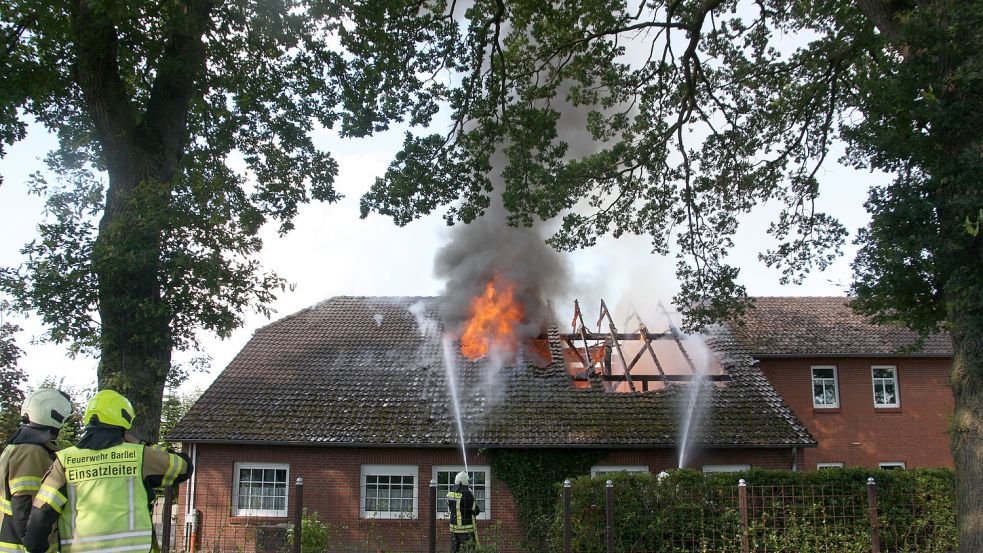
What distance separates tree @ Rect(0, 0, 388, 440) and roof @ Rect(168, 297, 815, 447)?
6.02 m

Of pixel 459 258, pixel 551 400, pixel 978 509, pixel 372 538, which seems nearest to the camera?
pixel 978 509

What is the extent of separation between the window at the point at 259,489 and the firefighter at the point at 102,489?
13.2 m

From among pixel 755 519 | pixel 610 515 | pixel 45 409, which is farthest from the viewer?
pixel 755 519

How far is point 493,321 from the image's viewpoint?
64.8 feet

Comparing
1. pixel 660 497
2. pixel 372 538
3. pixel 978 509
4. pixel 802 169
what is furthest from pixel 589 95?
pixel 372 538

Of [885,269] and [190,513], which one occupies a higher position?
[885,269]

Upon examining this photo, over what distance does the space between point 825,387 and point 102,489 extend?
21.9 metres

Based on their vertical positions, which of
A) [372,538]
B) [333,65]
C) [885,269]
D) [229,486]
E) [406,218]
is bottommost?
[372,538]

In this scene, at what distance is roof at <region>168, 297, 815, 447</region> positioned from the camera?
1672cm

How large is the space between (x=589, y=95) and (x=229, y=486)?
11925 millimetres

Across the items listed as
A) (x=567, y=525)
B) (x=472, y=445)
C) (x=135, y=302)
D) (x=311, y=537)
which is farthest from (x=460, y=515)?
(x=135, y=302)

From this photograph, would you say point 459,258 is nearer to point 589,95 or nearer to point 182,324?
point 589,95

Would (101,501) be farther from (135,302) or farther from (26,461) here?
(135,302)

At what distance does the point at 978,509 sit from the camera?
8.95 meters
